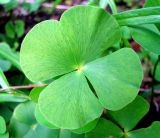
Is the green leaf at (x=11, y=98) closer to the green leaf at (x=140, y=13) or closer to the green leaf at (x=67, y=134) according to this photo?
the green leaf at (x=67, y=134)

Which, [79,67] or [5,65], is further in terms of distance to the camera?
[5,65]

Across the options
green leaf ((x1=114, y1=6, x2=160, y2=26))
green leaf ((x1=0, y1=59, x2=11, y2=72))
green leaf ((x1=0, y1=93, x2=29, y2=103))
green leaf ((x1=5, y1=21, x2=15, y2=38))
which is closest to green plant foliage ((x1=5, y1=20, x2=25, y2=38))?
green leaf ((x1=5, y1=21, x2=15, y2=38))

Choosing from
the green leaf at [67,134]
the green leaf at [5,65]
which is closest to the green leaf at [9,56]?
the green leaf at [5,65]

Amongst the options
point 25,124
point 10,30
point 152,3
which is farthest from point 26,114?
point 10,30

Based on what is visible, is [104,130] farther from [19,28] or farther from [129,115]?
[19,28]

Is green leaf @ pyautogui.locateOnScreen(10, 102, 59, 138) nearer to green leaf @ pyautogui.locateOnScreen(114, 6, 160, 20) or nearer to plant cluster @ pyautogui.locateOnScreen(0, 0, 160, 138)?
plant cluster @ pyautogui.locateOnScreen(0, 0, 160, 138)

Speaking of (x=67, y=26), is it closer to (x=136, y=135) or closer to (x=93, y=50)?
(x=93, y=50)

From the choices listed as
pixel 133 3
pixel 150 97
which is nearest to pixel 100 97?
pixel 150 97

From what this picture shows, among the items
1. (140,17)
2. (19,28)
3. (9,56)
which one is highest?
(140,17)
